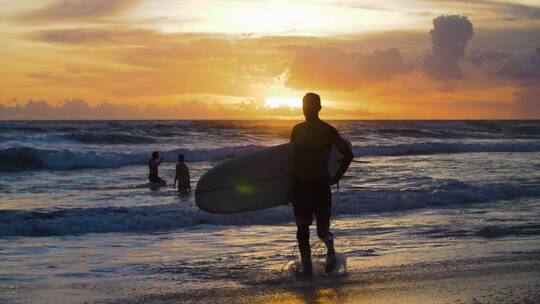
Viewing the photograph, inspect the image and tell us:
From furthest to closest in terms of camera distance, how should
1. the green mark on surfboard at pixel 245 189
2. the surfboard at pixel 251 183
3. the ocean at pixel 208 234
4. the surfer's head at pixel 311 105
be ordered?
1. the green mark on surfboard at pixel 245 189
2. the surfboard at pixel 251 183
3. the ocean at pixel 208 234
4. the surfer's head at pixel 311 105

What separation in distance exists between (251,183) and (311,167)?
157 cm

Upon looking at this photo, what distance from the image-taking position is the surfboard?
297 inches

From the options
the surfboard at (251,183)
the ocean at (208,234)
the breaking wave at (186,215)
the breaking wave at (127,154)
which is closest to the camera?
the ocean at (208,234)

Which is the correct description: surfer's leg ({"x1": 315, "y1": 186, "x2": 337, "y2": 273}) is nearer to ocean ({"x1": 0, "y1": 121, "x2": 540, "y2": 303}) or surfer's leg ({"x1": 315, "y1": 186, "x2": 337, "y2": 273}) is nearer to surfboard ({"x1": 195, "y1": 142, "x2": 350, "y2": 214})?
ocean ({"x1": 0, "y1": 121, "x2": 540, "y2": 303})

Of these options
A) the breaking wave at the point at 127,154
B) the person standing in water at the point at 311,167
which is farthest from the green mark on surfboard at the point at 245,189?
the breaking wave at the point at 127,154

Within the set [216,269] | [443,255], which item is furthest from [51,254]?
[443,255]

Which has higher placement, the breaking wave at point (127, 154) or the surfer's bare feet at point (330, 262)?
the surfer's bare feet at point (330, 262)

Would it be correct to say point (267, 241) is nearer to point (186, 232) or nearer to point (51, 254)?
point (186, 232)

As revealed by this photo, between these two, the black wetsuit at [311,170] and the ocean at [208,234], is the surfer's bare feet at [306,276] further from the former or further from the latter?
the black wetsuit at [311,170]

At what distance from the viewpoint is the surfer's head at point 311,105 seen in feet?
20.5

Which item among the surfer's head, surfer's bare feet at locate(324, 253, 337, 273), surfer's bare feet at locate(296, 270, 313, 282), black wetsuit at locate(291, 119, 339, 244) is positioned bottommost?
surfer's bare feet at locate(296, 270, 313, 282)

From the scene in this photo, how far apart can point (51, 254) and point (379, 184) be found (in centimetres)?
1233

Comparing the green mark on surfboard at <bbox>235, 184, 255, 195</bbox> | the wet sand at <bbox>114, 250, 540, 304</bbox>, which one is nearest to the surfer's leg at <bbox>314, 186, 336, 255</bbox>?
the wet sand at <bbox>114, 250, 540, 304</bbox>

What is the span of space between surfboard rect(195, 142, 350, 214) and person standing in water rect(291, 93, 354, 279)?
3.28 ft
